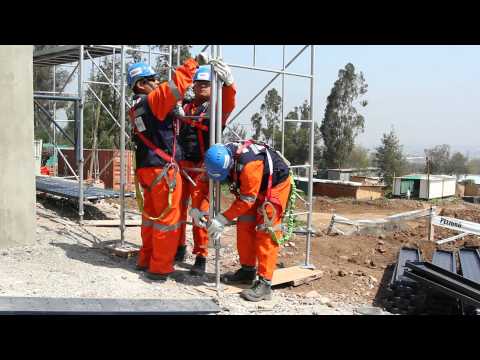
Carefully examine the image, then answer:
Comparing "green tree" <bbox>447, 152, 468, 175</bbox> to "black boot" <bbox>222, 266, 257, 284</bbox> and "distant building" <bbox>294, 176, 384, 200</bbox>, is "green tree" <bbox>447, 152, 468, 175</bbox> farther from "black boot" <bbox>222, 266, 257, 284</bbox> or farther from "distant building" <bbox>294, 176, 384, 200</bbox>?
"black boot" <bbox>222, 266, 257, 284</bbox>

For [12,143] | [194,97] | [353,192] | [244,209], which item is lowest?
[353,192]

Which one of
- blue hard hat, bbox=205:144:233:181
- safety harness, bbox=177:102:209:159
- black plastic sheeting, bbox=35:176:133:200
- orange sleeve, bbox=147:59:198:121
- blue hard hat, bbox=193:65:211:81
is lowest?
black plastic sheeting, bbox=35:176:133:200

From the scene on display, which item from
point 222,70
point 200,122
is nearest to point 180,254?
point 200,122

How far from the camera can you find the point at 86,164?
15.7m

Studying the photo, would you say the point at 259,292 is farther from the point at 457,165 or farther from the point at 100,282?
the point at 457,165

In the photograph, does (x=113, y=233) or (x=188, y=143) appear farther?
(x=113, y=233)

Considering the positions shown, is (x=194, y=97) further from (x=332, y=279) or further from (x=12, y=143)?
(x=332, y=279)

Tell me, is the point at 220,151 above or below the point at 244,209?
above

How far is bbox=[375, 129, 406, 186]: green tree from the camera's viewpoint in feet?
103

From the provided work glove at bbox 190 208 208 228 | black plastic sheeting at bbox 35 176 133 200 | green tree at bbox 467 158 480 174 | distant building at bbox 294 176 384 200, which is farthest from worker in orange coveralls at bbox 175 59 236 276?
green tree at bbox 467 158 480 174

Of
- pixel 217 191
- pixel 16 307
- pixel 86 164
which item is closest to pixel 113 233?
pixel 217 191

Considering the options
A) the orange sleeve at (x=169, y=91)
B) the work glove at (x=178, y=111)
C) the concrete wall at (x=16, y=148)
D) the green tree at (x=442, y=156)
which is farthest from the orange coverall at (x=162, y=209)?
the green tree at (x=442, y=156)

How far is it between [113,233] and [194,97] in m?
2.74

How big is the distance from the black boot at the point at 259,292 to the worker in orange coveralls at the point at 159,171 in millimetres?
869
